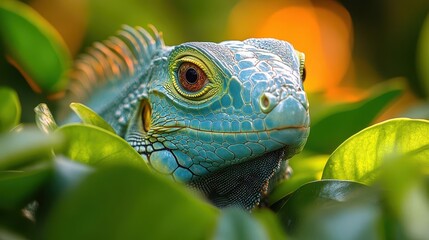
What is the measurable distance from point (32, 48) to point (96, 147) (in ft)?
4.89

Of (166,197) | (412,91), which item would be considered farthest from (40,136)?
(412,91)

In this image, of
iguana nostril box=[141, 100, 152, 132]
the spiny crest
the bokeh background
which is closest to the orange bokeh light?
the bokeh background

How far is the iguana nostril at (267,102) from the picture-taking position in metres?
1.83

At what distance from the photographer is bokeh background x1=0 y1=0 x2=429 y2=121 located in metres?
4.75

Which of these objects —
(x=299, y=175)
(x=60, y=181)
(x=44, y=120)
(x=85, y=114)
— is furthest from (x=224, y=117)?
(x=60, y=181)

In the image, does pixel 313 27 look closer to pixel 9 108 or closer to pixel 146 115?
pixel 146 115

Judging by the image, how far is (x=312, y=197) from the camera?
1.55 meters

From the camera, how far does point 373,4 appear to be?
593cm

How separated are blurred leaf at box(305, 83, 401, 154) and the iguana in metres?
0.32

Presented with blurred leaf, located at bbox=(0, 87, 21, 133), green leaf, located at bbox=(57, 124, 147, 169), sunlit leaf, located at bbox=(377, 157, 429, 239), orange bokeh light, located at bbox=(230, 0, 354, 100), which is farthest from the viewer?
orange bokeh light, located at bbox=(230, 0, 354, 100)

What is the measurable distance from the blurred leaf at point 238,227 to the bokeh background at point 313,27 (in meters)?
3.39

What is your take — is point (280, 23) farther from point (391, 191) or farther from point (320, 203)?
point (391, 191)

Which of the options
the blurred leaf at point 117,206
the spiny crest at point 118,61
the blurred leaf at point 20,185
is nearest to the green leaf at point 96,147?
the blurred leaf at point 20,185

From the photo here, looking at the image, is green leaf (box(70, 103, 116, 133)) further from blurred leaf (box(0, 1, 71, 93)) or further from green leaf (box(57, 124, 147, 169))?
blurred leaf (box(0, 1, 71, 93))
